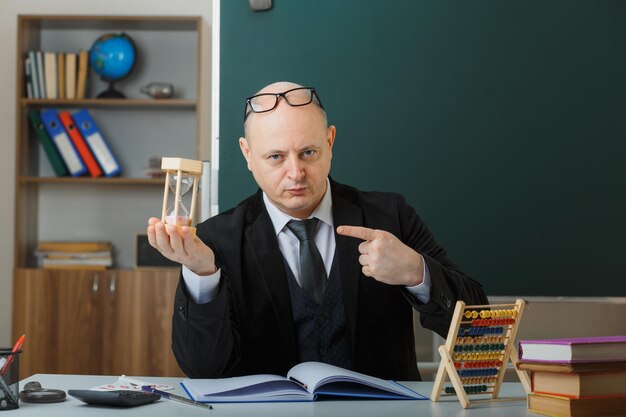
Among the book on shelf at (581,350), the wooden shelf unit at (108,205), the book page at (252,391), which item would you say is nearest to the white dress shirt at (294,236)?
the book page at (252,391)

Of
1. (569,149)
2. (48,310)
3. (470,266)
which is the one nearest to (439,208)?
(470,266)

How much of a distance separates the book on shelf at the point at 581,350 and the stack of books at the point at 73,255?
3485mm

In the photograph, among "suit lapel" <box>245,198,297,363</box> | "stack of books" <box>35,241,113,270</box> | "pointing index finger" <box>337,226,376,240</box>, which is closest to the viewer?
"pointing index finger" <box>337,226,376,240</box>

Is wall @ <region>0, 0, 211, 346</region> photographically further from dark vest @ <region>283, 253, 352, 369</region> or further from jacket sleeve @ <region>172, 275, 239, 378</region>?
jacket sleeve @ <region>172, 275, 239, 378</region>

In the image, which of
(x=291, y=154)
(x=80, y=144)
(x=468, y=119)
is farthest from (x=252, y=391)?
(x=80, y=144)

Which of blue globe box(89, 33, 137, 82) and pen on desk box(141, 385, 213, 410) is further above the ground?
blue globe box(89, 33, 137, 82)

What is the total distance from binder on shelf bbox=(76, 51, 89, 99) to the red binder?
137 mm

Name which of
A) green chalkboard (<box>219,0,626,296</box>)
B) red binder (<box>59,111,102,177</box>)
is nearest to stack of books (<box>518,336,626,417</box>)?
green chalkboard (<box>219,0,626,296</box>)

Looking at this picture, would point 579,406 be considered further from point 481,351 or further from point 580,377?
point 481,351

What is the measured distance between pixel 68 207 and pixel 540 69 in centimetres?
298

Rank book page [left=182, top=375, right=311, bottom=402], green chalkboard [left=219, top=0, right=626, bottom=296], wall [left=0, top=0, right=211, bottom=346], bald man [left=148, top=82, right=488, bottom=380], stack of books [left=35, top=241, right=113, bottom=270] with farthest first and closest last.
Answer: wall [left=0, top=0, right=211, bottom=346], stack of books [left=35, top=241, right=113, bottom=270], green chalkboard [left=219, top=0, right=626, bottom=296], bald man [left=148, top=82, right=488, bottom=380], book page [left=182, top=375, right=311, bottom=402]

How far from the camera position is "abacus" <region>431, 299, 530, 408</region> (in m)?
1.55

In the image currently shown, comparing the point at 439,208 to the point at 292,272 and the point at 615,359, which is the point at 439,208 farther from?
the point at 615,359

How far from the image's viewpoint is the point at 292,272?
2.11 m
